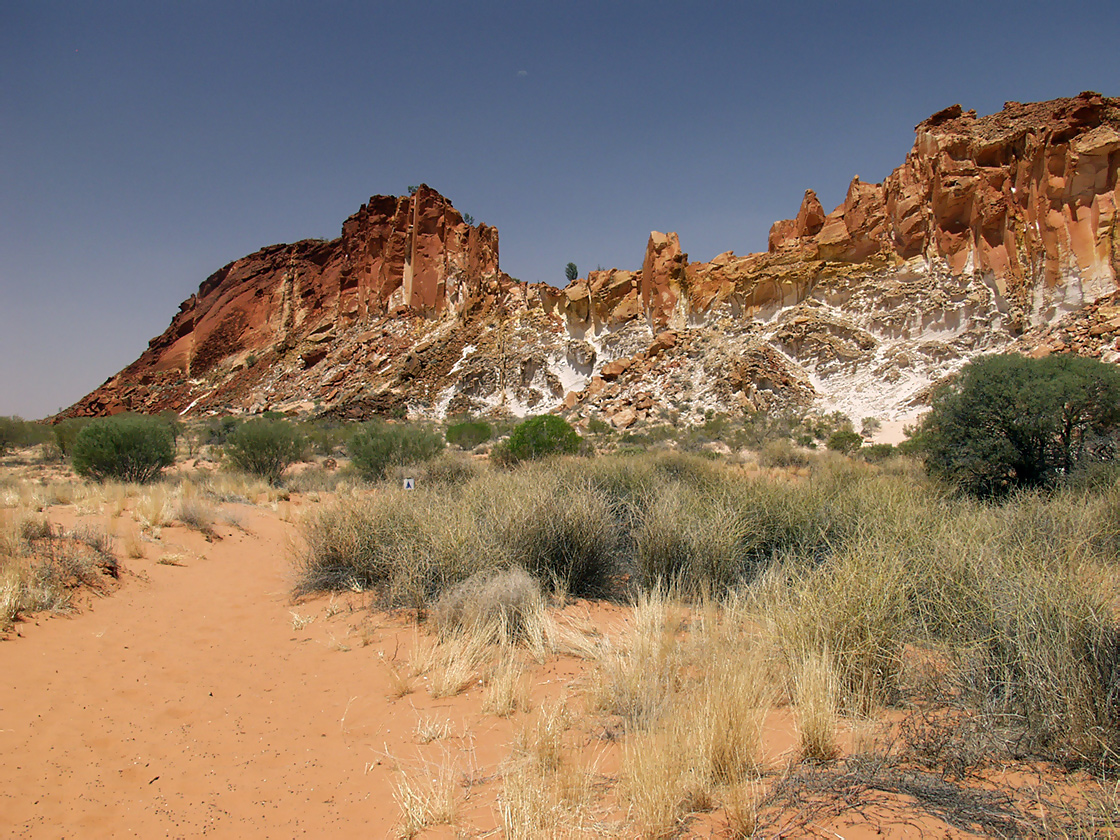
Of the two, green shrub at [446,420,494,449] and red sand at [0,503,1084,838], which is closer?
red sand at [0,503,1084,838]

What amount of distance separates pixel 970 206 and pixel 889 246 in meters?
3.69

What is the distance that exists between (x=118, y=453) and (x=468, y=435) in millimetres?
12008

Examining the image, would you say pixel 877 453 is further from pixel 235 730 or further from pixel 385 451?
pixel 235 730

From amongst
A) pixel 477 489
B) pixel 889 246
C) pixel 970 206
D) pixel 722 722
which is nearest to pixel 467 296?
pixel 889 246

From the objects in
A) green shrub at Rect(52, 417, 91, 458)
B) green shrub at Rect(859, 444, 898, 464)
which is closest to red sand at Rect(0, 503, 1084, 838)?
green shrub at Rect(859, 444, 898, 464)

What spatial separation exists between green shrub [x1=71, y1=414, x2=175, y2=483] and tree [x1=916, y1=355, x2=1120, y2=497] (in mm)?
16738

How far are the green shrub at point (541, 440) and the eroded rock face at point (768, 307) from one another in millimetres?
11251

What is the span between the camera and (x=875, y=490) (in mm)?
7148

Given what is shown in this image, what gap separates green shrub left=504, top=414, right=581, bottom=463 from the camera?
49.7 feet

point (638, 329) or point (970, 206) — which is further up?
point (970, 206)

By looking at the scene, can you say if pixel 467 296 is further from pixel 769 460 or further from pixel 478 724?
pixel 478 724

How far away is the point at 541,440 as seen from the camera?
51.4ft

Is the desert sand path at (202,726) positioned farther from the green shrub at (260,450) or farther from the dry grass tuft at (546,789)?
the green shrub at (260,450)

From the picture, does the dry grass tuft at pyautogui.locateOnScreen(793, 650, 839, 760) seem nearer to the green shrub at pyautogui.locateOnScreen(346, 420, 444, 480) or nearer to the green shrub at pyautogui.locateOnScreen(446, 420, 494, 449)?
the green shrub at pyautogui.locateOnScreen(346, 420, 444, 480)
